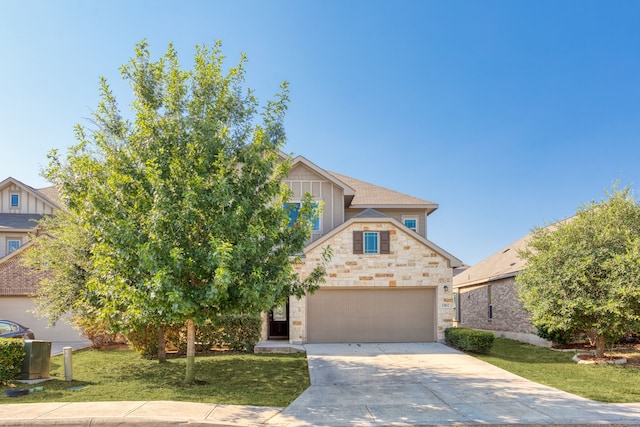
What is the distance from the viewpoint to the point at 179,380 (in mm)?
11070

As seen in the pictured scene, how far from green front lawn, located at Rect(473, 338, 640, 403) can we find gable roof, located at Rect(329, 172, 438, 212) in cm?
789

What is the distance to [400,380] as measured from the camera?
10914mm

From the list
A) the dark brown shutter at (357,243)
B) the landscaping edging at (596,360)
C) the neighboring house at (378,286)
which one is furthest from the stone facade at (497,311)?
the dark brown shutter at (357,243)

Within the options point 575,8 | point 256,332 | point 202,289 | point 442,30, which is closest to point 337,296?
point 256,332

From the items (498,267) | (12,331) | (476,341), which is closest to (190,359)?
(12,331)

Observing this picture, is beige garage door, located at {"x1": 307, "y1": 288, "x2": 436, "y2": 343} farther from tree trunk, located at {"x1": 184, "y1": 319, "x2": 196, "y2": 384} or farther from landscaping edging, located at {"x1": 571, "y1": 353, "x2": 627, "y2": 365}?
tree trunk, located at {"x1": 184, "y1": 319, "x2": 196, "y2": 384}

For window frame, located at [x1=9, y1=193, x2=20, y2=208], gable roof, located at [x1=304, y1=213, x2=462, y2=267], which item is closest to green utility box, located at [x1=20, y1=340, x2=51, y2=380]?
gable roof, located at [x1=304, y1=213, x2=462, y2=267]

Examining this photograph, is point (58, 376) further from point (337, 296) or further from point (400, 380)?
point (337, 296)

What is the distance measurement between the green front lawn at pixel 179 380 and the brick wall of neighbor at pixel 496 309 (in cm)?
1005

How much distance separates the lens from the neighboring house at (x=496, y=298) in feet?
65.8

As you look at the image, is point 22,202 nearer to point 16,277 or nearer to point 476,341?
point 16,277

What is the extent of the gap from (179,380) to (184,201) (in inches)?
188

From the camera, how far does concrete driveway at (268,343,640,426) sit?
24.9 ft

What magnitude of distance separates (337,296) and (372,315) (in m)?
1.60
